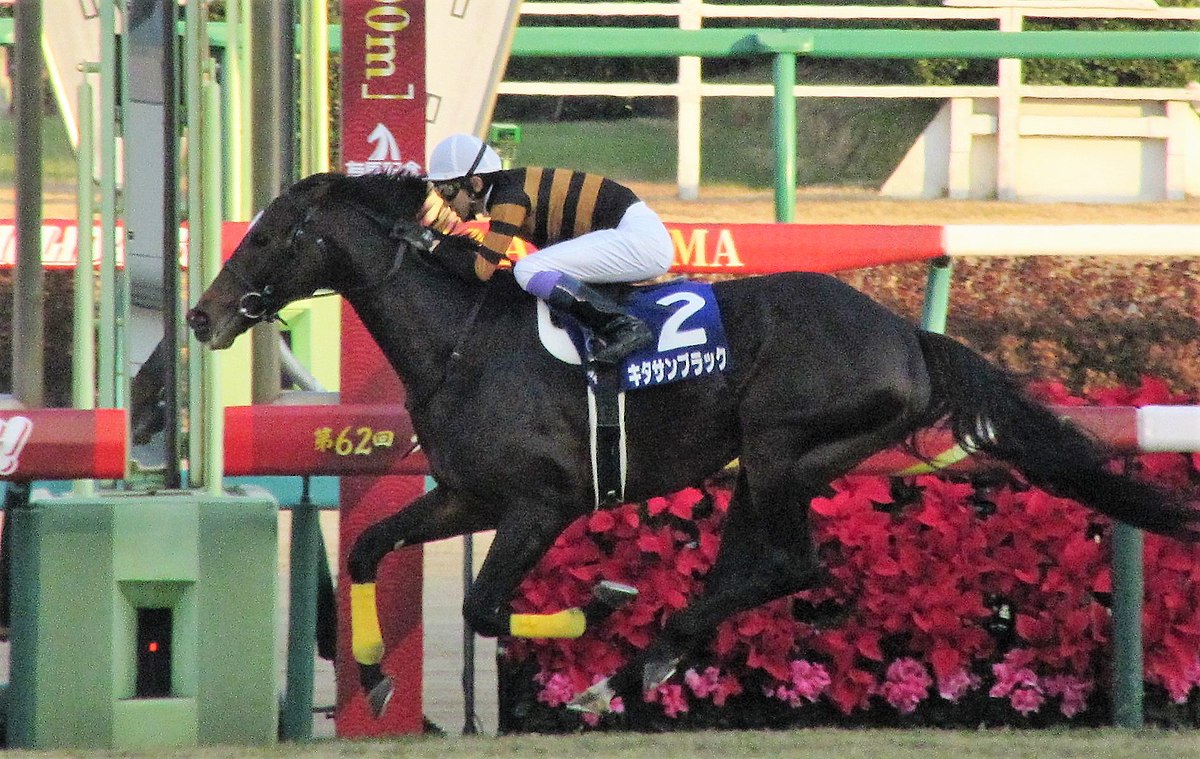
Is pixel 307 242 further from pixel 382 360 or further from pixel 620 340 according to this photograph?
pixel 620 340

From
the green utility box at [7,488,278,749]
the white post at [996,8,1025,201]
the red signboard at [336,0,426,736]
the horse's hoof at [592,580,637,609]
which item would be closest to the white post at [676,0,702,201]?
the white post at [996,8,1025,201]

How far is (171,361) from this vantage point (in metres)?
4.57

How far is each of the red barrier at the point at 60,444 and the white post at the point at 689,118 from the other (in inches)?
231

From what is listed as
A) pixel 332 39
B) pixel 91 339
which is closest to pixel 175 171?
pixel 91 339

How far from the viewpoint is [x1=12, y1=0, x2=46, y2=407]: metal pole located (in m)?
4.63

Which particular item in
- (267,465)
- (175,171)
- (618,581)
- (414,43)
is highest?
(414,43)

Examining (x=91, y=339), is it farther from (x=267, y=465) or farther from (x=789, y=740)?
(x=789, y=740)

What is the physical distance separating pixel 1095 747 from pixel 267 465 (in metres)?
2.11

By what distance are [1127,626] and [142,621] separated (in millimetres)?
2432

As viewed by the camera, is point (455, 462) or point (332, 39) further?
point (332, 39)

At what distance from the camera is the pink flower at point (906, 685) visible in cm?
481

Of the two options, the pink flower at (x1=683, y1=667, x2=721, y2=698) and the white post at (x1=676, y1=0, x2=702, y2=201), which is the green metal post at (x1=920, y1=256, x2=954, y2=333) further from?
the white post at (x1=676, y1=0, x2=702, y2=201)

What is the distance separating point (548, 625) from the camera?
4.52 meters

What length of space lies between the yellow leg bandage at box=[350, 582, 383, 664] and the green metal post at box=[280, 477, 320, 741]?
0.70 ft
